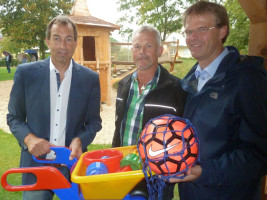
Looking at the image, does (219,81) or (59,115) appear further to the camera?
(59,115)

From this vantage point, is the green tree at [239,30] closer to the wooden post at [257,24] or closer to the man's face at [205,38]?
the wooden post at [257,24]

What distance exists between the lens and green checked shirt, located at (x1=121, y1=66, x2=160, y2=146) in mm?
2736

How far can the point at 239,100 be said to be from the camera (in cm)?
179

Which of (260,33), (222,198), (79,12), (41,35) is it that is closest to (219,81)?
(222,198)

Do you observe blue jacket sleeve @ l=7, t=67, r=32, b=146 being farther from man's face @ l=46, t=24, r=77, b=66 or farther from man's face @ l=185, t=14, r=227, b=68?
man's face @ l=185, t=14, r=227, b=68

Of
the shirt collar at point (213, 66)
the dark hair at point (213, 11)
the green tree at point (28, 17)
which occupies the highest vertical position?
the green tree at point (28, 17)

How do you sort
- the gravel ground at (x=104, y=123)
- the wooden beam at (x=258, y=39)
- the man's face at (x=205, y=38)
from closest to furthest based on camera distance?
the man's face at (x=205, y=38) < the wooden beam at (x=258, y=39) < the gravel ground at (x=104, y=123)

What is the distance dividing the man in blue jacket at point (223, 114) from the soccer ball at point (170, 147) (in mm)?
150

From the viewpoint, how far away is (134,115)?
2.77m

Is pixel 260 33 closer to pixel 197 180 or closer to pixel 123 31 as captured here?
pixel 197 180

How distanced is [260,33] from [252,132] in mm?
1539

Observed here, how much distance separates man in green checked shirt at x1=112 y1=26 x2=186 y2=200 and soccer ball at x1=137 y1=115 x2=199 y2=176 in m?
1.02

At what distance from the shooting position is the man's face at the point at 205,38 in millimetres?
2146

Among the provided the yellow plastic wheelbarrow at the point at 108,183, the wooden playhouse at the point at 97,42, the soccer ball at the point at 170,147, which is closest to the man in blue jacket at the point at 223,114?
the soccer ball at the point at 170,147
